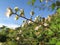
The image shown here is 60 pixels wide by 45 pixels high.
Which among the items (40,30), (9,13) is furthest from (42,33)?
(9,13)

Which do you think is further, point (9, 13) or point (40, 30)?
point (40, 30)

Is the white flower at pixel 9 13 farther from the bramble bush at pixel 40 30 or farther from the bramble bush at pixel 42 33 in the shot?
the bramble bush at pixel 42 33

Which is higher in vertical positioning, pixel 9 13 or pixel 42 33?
pixel 9 13

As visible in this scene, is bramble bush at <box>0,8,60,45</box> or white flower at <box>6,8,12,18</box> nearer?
white flower at <box>6,8,12,18</box>

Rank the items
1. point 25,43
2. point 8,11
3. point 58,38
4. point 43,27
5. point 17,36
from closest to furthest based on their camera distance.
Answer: point 8,11 → point 58,38 → point 43,27 → point 25,43 → point 17,36

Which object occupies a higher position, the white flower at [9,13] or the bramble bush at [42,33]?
the white flower at [9,13]

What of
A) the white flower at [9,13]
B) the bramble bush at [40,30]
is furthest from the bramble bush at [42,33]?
the white flower at [9,13]

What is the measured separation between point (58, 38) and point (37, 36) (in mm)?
449

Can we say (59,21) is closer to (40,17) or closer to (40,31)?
(40,31)

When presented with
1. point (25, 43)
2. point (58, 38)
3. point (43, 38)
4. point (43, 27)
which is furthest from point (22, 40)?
point (58, 38)

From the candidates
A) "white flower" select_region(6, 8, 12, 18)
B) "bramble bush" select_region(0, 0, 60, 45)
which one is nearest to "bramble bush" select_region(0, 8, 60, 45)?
"bramble bush" select_region(0, 0, 60, 45)

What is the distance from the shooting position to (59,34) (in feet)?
6.92

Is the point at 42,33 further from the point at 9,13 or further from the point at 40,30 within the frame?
the point at 9,13

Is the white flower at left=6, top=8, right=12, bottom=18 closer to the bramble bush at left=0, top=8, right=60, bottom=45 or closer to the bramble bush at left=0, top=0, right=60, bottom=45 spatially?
the bramble bush at left=0, top=0, right=60, bottom=45
